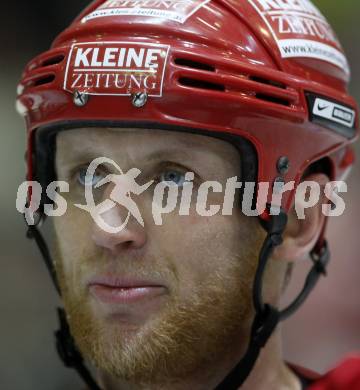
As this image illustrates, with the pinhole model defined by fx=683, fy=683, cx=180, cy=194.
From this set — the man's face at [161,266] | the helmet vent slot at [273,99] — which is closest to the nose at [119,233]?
the man's face at [161,266]

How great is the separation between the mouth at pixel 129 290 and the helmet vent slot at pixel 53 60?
45 cm

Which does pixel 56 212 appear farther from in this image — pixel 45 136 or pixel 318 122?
pixel 318 122

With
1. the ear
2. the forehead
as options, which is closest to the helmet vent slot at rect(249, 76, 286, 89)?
the forehead

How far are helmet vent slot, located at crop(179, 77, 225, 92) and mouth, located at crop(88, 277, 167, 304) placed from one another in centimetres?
39

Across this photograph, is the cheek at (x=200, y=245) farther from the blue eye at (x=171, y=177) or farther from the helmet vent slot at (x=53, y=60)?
the helmet vent slot at (x=53, y=60)

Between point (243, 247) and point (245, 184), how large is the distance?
133mm

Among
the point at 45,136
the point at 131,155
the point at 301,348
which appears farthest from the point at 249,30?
the point at 301,348

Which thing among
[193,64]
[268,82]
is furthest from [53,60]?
[268,82]

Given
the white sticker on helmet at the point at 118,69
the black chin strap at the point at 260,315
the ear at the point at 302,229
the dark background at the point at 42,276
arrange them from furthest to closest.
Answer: the dark background at the point at 42,276 → the ear at the point at 302,229 → the black chin strap at the point at 260,315 → the white sticker on helmet at the point at 118,69

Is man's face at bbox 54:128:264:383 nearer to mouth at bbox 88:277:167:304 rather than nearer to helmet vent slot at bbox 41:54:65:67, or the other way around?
mouth at bbox 88:277:167:304

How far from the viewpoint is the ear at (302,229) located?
150 cm

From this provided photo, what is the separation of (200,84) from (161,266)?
14.1 inches

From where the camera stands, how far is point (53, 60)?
140 centimetres

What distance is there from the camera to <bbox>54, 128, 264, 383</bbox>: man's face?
1.32m
